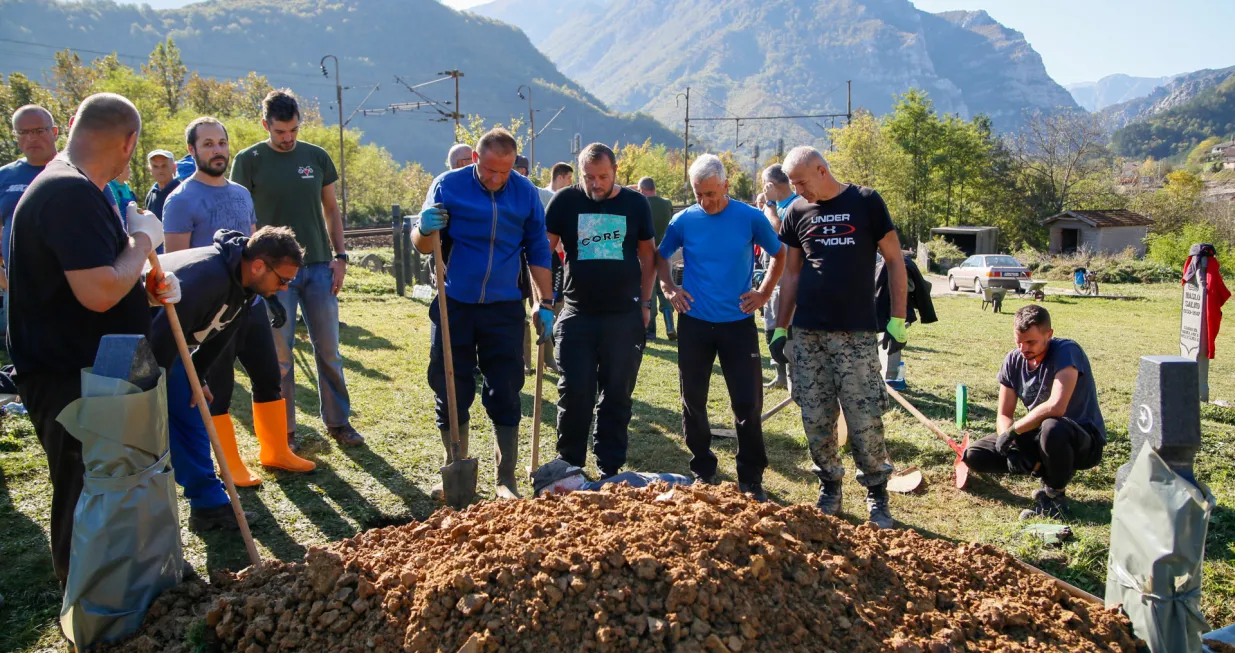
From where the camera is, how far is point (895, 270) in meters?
4.03

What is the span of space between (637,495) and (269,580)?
134 centimetres

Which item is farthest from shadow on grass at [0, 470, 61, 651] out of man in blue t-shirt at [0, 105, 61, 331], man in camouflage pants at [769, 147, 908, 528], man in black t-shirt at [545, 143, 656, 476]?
man in camouflage pants at [769, 147, 908, 528]

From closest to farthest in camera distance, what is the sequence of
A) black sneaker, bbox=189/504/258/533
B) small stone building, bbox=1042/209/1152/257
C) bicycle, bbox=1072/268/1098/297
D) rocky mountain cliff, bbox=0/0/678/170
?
black sneaker, bbox=189/504/258/533
bicycle, bbox=1072/268/1098/297
small stone building, bbox=1042/209/1152/257
rocky mountain cliff, bbox=0/0/678/170

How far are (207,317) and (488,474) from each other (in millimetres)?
1730

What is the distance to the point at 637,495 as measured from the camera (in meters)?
3.13

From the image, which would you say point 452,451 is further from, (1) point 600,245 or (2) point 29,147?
(2) point 29,147

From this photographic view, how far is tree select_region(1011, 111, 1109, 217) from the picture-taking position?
49.3m

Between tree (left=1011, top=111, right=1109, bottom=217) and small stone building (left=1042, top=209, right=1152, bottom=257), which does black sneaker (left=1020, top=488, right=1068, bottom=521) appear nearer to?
small stone building (left=1042, top=209, right=1152, bottom=257)

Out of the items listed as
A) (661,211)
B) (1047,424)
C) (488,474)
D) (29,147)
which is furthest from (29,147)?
(1047,424)

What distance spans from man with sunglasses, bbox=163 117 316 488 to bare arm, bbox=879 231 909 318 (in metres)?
3.06

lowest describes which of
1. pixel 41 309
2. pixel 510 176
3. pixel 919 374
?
pixel 919 374

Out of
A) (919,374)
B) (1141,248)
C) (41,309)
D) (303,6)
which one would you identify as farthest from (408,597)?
(303,6)

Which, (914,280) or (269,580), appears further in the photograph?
(914,280)

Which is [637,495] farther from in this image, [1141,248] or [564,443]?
[1141,248]
